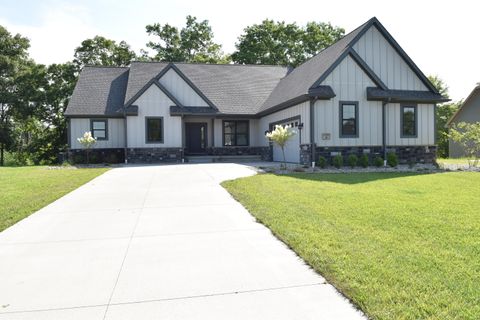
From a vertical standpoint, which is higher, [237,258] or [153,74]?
[153,74]

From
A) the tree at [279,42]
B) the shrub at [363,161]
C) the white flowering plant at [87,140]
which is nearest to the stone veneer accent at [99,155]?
the white flowering plant at [87,140]

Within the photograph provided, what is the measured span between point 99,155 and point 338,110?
1377cm

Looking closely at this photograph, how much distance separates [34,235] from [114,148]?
17397 mm

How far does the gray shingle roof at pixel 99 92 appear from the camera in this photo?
21625mm

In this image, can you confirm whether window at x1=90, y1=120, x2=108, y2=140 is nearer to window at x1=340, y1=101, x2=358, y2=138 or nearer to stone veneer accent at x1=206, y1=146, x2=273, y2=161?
stone veneer accent at x1=206, y1=146, x2=273, y2=161

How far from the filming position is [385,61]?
17.7 metres

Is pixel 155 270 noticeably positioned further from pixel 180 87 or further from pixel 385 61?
pixel 180 87

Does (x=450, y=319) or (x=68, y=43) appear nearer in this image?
(x=450, y=319)

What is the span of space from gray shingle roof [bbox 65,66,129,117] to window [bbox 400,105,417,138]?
604 inches

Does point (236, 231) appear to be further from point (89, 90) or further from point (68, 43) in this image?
point (68, 43)

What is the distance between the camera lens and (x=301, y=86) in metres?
17.9

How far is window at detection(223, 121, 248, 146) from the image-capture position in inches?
925

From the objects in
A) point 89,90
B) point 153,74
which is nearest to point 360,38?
point 153,74

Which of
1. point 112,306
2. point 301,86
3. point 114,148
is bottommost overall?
point 112,306
